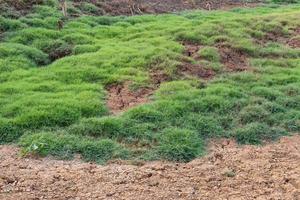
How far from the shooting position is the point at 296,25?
1620 centimetres

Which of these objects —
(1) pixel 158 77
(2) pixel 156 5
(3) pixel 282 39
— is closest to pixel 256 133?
(1) pixel 158 77

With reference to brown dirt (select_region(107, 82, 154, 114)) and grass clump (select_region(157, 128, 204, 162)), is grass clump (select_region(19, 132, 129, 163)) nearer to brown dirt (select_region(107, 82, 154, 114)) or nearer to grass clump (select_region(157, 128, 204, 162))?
grass clump (select_region(157, 128, 204, 162))

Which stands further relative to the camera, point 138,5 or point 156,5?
point 156,5

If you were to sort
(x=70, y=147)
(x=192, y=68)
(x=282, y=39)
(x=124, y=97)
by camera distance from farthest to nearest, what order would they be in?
(x=282, y=39)
(x=192, y=68)
(x=124, y=97)
(x=70, y=147)

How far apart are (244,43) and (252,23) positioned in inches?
88.9

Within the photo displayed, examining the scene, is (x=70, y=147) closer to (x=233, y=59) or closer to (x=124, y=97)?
(x=124, y=97)

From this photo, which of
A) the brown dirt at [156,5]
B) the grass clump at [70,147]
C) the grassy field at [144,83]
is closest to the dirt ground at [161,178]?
the grass clump at [70,147]

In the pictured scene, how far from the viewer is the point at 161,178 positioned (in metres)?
7.46

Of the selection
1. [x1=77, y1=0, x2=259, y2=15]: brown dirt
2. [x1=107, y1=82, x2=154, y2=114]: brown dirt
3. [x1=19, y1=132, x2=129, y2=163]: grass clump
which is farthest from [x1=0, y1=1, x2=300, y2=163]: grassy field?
[x1=77, y1=0, x2=259, y2=15]: brown dirt

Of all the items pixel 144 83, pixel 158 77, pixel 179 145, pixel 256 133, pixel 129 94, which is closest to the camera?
pixel 179 145

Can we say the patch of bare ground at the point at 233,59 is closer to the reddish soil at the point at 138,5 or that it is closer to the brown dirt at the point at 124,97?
the brown dirt at the point at 124,97

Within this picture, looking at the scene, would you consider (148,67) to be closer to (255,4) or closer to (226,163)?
(226,163)

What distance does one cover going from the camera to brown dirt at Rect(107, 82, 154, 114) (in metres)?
10.1

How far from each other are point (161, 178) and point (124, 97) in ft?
11.1
